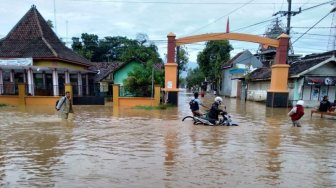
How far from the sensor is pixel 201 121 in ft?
44.9

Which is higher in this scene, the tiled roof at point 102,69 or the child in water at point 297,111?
the tiled roof at point 102,69

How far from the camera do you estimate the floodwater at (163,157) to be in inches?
236

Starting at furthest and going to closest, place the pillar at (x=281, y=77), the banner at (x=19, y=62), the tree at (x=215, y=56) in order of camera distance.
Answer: the tree at (x=215, y=56)
the banner at (x=19, y=62)
the pillar at (x=281, y=77)

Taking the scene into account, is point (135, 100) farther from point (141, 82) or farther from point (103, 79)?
point (103, 79)

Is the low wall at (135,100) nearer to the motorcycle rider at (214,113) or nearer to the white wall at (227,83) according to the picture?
the motorcycle rider at (214,113)

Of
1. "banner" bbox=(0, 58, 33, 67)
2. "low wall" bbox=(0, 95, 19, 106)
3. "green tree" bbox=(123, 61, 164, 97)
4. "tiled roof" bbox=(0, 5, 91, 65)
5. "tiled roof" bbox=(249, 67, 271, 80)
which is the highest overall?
"tiled roof" bbox=(0, 5, 91, 65)

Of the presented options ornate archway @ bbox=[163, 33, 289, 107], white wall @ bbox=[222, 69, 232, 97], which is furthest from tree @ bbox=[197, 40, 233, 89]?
ornate archway @ bbox=[163, 33, 289, 107]

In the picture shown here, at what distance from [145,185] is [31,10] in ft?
99.2

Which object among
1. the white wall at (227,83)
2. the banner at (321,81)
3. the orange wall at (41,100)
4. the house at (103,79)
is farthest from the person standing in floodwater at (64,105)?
the white wall at (227,83)

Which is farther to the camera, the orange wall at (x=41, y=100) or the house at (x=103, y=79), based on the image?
the house at (x=103, y=79)

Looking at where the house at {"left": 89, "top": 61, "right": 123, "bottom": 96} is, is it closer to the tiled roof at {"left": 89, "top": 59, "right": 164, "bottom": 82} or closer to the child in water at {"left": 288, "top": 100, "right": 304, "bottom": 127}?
the tiled roof at {"left": 89, "top": 59, "right": 164, "bottom": 82}

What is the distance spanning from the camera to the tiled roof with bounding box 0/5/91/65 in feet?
88.0

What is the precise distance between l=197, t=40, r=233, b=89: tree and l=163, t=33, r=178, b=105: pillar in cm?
2822

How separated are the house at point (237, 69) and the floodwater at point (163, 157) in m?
32.1
